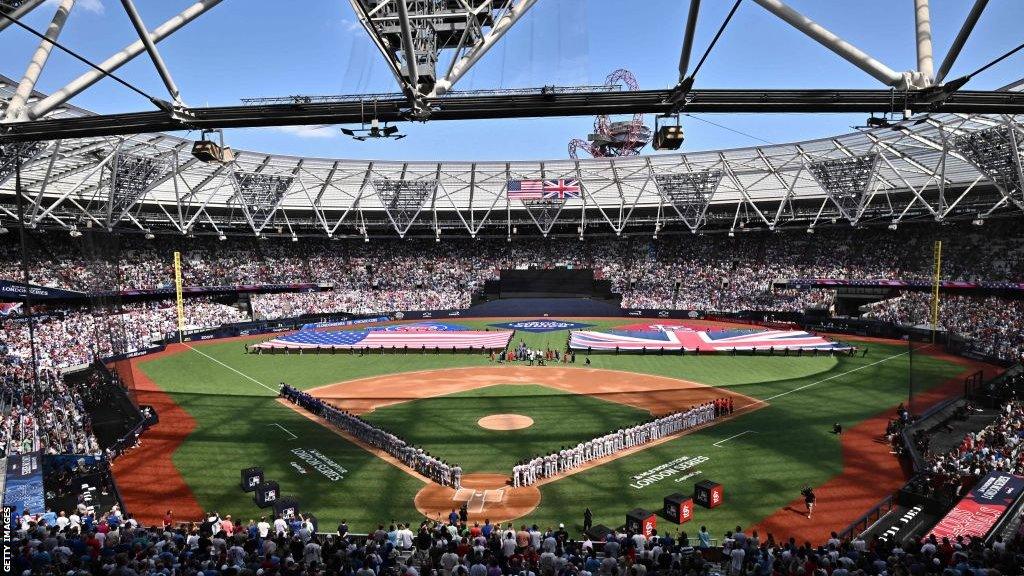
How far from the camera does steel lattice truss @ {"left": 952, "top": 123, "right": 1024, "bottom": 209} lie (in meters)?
38.9

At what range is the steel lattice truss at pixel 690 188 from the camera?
209 ft

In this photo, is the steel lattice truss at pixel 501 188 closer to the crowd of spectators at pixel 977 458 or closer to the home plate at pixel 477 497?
the crowd of spectators at pixel 977 458

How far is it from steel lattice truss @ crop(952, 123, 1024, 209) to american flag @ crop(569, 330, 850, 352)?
15669mm

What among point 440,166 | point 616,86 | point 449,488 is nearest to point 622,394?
point 449,488

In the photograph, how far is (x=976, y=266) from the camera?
54031 mm

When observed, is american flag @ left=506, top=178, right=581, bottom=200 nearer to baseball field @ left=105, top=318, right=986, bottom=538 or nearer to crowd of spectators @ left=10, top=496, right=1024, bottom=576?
baseball field @ left=105, top=318, right=986, bottom=538

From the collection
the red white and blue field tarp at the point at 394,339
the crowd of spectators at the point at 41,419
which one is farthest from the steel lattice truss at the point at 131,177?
the crowd of spectators at the point at 41,419

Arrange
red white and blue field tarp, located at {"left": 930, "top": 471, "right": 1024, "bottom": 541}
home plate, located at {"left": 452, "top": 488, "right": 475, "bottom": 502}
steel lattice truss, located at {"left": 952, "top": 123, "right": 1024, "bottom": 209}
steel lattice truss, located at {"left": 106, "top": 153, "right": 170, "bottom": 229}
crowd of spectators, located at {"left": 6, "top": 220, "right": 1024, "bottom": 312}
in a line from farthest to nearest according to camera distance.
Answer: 1. crowd of spectators, located at {"left": 6, "top": 220, "right": 1024, "bottom": 312}
2. steel lattice truss, located at {"left": 106, "top": 153, "right": 170, "bottom": 229}
3. steel lattice truss, located at {"left": 952, "top": 123, "right": 1024, "bottom": 209}
4. home plate, located at {"left": 452, "top": 488, "right": 475, "bottom": 502}
5. red white and blue field tarp, located at {"left": 930, "top": 471, "right": 1024, "bottom": 541}

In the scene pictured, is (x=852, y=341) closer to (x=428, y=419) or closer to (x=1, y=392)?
(x=428, y=419)

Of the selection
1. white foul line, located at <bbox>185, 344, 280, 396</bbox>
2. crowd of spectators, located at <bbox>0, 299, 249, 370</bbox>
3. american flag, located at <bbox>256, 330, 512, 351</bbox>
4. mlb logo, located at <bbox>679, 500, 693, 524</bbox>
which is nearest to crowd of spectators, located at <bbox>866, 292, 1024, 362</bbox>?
mlb logo, located at <bbox>679, 500, 693, 524</bbox>

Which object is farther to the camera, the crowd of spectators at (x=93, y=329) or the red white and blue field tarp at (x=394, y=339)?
the red white and blue field tarp at (x=394, y=339)
